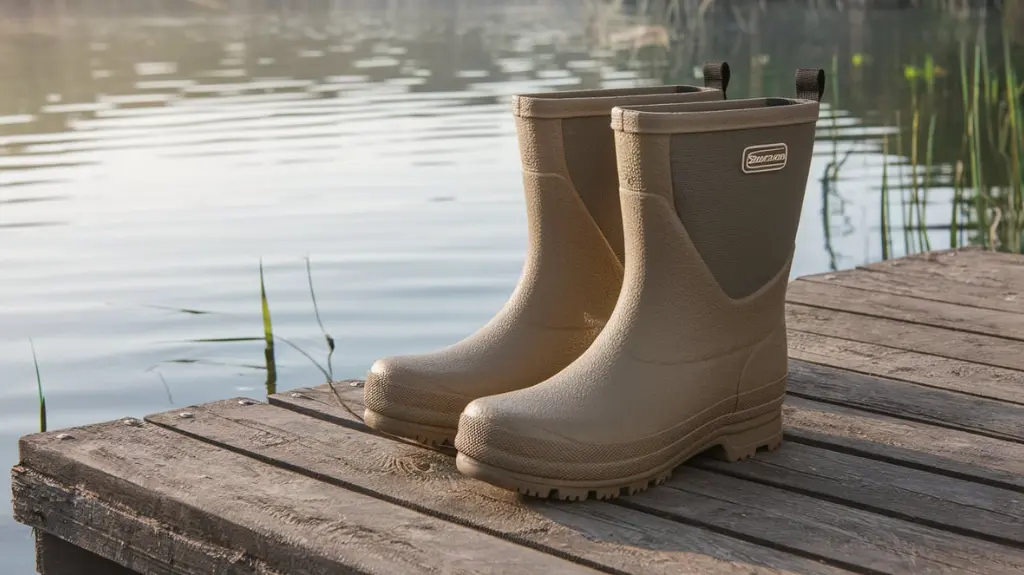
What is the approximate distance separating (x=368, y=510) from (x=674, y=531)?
33cm

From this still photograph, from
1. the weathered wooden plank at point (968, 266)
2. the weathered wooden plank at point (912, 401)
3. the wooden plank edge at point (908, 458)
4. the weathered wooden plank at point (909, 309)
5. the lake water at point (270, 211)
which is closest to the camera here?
the wooden plank edge at point (908, 458)

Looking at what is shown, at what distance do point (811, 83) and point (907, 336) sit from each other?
0.79 meters

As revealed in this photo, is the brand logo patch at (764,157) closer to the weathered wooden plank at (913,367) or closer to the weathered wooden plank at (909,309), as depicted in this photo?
the weathered wooden plank at (913,367)

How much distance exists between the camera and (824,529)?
138 cm

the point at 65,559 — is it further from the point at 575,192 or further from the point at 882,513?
the point at 882,513

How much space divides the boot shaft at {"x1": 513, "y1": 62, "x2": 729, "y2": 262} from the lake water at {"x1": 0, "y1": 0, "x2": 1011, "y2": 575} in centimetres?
133

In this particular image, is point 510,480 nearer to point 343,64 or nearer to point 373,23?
point 343,64

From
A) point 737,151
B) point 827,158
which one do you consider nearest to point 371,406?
point 737,151

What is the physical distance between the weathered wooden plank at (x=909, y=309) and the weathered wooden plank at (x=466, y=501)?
3.75 feet

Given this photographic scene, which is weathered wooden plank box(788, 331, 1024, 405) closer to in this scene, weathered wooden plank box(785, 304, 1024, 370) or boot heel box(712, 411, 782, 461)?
weathered wooden plank box(785, 304, 1024, 370)

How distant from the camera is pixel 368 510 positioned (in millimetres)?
1440

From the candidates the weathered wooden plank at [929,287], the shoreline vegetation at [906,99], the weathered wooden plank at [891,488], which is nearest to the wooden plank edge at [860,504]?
the weathered wooden plank at [891,488]

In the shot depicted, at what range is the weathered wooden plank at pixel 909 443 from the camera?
157 centimetres

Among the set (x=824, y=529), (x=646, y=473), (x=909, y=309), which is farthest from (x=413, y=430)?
(x=909, y=309)
